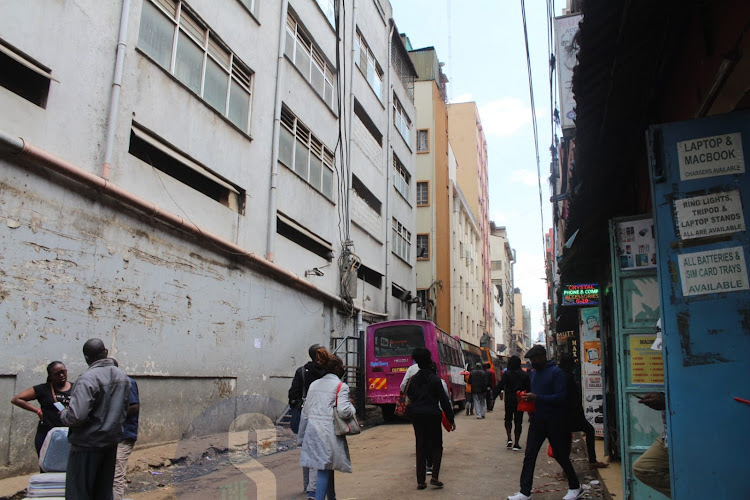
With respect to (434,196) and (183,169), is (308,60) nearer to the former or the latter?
(183,169)

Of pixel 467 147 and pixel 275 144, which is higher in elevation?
pixel 467 147

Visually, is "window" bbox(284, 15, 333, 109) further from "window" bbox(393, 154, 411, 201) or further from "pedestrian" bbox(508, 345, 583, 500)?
"pedestrian" bbox(508, 345, 583, 500)

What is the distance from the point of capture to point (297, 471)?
875 cm

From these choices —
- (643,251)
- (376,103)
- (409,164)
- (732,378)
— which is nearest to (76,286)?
(643,251)

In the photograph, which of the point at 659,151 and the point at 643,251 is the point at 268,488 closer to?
the point at 643,251

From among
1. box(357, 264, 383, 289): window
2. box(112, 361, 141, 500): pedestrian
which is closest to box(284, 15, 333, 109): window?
box(357, 264, 383, 289): window

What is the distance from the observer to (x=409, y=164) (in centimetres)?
3059

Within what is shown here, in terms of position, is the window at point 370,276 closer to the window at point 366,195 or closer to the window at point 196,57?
the window at point 366,195

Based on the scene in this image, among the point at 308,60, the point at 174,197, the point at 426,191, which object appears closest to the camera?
the point at 174,197

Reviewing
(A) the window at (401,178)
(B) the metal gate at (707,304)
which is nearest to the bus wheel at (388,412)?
(A) the window at (401,178)

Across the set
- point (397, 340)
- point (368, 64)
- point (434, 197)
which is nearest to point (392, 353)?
point (397, 340)

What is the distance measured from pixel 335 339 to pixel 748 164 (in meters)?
15.2

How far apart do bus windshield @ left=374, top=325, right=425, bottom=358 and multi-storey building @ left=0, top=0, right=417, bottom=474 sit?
1770mm

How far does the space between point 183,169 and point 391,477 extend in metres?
7.33
